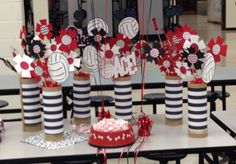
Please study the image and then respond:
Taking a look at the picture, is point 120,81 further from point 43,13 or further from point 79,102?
point 43,13

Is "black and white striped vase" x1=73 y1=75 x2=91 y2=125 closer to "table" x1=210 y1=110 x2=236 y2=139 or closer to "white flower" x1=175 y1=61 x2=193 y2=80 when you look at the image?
"white flower" x1=175 y1=61 x2=193 y2=80

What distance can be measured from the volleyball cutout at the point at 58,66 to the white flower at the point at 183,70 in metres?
0.56

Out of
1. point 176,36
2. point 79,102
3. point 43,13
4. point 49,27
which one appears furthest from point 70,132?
point 43,13

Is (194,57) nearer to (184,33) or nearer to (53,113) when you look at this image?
(184,33)

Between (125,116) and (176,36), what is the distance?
0.48m

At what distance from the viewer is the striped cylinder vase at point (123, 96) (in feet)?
7.80

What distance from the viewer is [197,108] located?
221cm

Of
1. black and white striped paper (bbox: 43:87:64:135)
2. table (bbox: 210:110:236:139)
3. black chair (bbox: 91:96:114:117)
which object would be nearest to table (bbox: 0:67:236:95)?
black chair (bbox: 91:96:114:117)

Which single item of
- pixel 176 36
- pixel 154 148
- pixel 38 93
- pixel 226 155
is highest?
pixel 176 36

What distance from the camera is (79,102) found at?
247cm

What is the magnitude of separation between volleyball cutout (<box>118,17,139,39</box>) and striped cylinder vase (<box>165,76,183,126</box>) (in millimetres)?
299

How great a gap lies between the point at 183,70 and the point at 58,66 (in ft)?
1.99

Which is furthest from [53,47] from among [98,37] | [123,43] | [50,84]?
[123,43]

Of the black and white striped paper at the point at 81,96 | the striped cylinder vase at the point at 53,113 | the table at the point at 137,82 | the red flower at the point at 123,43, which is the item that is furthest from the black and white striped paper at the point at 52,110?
the table at the point at 137,82
